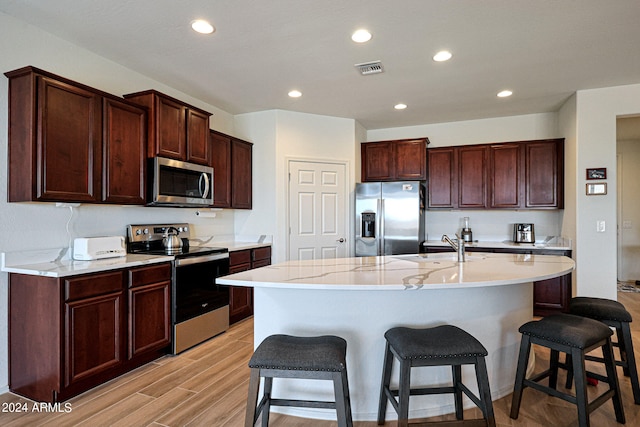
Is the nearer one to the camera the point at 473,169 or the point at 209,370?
the point at 209,370

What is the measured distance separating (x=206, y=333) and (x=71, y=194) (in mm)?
1677

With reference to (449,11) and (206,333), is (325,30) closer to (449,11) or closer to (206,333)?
(449,11)

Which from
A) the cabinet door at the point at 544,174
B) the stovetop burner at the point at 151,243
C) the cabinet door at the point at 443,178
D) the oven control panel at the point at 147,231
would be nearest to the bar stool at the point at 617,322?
the cabinet door at the point at 544,174

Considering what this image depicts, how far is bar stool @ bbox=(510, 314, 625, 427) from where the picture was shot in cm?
185

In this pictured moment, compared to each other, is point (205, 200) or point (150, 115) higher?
point (150, 115)

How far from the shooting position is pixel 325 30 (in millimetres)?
2600

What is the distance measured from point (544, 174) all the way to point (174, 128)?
4285mm

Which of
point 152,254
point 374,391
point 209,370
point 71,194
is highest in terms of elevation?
point 71,194

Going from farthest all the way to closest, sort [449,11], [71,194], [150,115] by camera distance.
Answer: [150,115] < [71,194] < [449,11]

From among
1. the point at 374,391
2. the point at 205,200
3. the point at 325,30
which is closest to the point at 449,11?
the point at 325,30

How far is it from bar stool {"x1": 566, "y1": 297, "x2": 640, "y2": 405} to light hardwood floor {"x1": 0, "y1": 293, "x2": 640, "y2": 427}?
169mm

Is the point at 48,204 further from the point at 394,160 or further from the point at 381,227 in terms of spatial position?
the point at 394,160

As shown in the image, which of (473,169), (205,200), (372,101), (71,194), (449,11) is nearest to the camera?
(449,11)

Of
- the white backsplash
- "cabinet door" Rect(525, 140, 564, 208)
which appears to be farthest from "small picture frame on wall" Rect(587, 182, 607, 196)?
the white backsplash
